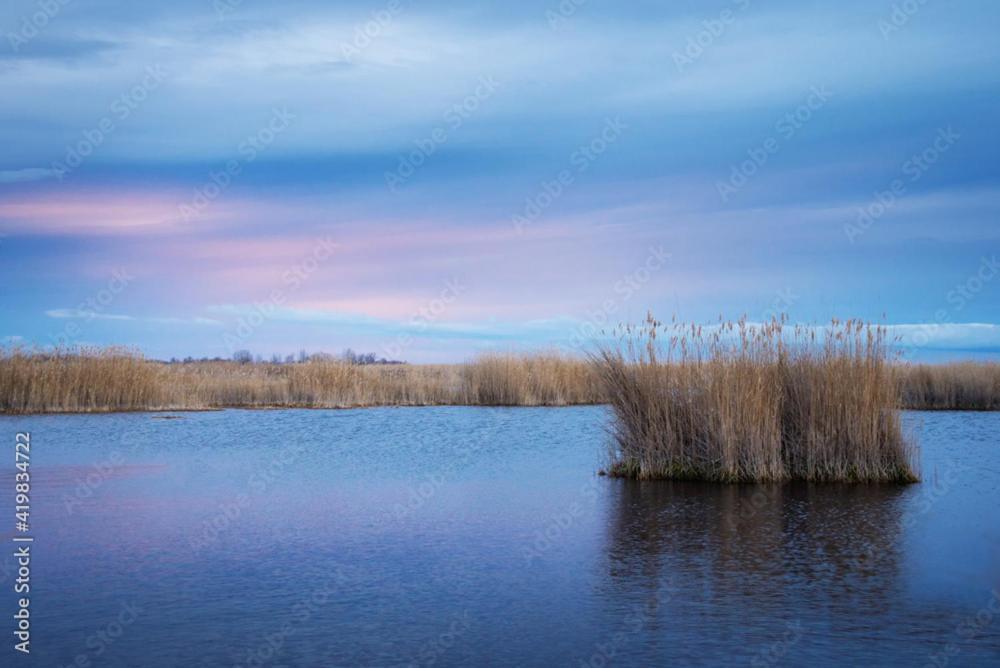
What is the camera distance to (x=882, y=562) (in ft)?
22.3

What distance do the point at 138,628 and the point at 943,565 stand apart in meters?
5.62

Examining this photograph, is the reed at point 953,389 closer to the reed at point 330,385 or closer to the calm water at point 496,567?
the reed at point 330,385

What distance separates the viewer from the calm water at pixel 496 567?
4.97 m

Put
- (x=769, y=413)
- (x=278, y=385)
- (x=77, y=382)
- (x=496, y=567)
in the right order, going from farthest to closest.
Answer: (x=278, y=385) → (x=77, y=382) → (x=769, y=413) → (x=496, y=567)

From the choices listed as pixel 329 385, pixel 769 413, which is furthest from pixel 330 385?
pixel 769 413

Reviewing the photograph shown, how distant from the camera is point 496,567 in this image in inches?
264

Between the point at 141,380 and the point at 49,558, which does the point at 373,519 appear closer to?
the point at 49,558

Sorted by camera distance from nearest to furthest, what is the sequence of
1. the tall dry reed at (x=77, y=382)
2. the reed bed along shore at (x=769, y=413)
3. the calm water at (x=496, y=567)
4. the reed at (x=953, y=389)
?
the calm water at (x=496, y=567), the reed bed along shore at (x=769, y=413), the tall dry reed at (x=77, y=382), the reed at (x=953, y=389)

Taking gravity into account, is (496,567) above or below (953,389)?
below

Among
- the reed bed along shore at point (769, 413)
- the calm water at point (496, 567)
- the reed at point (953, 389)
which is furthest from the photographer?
the reed at point (953, 389)

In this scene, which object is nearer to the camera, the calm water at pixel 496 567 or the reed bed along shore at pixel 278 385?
the calm water at pixel 496 567

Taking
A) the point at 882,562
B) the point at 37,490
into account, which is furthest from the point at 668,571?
the point at 37,490

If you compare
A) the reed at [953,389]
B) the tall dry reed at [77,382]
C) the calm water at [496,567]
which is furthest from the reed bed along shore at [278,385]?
the calm water at [496,567]

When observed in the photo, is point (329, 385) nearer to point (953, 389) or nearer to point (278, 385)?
point (278, 385)
